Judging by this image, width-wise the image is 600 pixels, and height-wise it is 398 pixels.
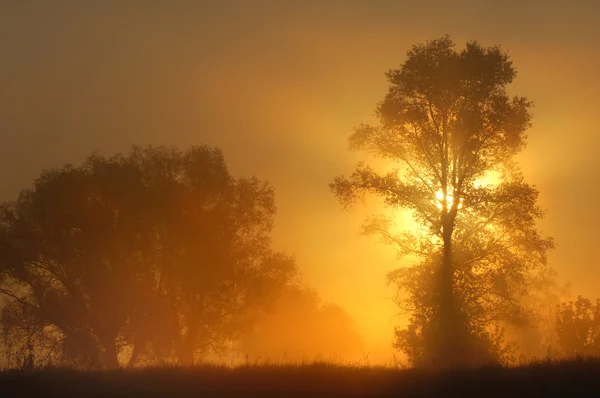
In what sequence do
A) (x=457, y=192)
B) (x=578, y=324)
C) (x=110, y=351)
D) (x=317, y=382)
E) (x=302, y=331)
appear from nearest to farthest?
(x=317, y=382) → (x=457, y=192) → (x=110, y=351) → (x=578, y=324) → (x=302, y=331)

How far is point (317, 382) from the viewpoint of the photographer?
1844 cm

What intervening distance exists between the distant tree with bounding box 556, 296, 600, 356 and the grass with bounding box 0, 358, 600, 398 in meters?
36.8

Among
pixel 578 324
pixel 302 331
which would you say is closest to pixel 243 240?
pixel 578 324

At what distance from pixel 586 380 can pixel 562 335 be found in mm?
40799

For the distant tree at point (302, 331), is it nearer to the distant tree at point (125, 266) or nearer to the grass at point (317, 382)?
the distant tree at point (125, 266)

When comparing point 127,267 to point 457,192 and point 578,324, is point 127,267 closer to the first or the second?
point 457,192

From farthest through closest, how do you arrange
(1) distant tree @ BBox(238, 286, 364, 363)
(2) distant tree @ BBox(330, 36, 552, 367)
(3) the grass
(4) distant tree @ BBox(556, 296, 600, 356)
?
(1) distant tree @ BBox(238, 286, 364, 363) < (4) distant tree @ BBox(556, 296, 600, 356) < (2) distant tree @ BBox(330, 36, 552, 367) < (3) the grass

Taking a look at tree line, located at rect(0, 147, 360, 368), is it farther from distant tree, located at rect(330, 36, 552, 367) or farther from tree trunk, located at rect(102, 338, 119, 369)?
distant tree, located at rect(330, 36, 552, 367)

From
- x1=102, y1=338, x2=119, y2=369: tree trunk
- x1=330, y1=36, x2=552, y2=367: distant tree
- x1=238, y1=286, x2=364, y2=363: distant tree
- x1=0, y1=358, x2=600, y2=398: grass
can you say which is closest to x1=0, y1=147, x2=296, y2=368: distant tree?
x1=102, y1=338, x2=119, y2=369: tree trunk

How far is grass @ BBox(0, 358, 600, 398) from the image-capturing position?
54.6 ft

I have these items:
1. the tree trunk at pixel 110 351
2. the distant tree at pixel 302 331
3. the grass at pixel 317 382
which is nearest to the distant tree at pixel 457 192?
the grass at pixel 317 382

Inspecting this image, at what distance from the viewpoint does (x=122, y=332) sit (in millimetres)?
40406

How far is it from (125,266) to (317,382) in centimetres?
2432

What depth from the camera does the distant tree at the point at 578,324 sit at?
173 ft
